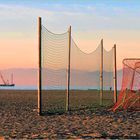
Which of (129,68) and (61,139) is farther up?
(129,68)

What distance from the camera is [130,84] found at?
21.6 m

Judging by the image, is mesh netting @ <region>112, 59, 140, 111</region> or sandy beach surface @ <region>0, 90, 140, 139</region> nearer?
sandy beach surface @ <region>0, 90, 140, 139</region>

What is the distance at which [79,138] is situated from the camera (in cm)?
1096

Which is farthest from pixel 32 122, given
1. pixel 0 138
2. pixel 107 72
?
pixel 107 72

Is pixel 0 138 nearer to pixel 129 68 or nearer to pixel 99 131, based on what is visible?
pixel 99 131

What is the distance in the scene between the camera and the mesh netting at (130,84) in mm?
21391

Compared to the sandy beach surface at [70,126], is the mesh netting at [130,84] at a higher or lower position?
higher

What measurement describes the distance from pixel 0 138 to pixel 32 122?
436 centimetres

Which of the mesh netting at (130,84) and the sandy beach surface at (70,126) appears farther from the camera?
the mesh netting at (130,84)

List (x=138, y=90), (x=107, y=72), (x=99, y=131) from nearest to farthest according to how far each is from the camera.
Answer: (x=99, y=131) < (x=138, y=90) < (x=107, y=72)

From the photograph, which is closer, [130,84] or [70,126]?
[70,126]

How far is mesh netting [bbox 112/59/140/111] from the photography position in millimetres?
21391

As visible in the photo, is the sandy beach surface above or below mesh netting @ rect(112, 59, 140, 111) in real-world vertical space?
below

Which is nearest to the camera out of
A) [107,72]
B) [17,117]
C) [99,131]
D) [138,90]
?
[99,131]
